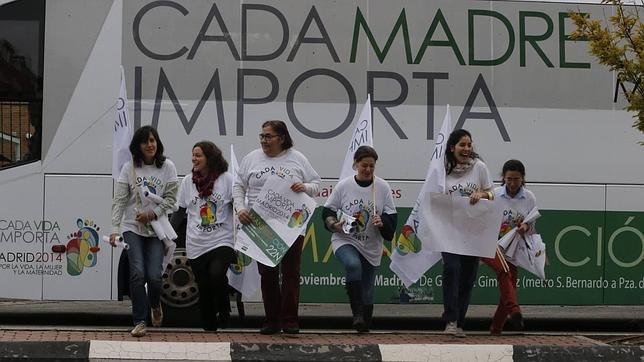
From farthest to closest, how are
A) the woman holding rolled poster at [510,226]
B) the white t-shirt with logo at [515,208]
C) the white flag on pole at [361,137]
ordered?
the white t-shirt with logo at [515,208]
the woman holding rolled poster at [510,226]
the white flag on pole at [361,137]

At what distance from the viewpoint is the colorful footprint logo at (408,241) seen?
10.4m

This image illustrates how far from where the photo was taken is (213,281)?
907 centimetres

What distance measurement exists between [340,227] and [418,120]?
2107 millimetres

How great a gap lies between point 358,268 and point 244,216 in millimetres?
1087

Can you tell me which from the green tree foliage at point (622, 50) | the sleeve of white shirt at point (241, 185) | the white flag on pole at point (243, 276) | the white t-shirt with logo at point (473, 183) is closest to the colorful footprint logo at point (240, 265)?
the white flag on pole at point (243, 276)

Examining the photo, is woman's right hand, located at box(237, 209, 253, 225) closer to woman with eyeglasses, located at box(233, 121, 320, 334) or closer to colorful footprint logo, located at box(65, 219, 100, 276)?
woman with eyeglasses, located at box(233, 121, 320, 334)

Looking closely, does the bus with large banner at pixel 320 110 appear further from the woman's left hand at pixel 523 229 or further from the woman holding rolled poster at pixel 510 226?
the woman's left hand at pixel 523 229

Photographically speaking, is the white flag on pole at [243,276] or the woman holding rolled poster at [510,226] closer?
the woman holding rolled poster at [510,226]

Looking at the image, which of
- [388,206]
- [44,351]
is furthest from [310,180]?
[44,351]

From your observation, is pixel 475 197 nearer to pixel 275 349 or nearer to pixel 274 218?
pixel 274 218

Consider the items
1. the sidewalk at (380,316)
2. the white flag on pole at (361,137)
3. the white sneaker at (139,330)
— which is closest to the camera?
the white sneaker at (139,330)

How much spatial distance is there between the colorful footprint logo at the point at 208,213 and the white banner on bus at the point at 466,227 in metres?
1.86

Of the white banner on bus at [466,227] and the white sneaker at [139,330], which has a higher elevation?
the white banner on bus at [466,227]

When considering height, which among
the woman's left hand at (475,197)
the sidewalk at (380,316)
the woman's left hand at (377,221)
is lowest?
the sidewalk at (380,316)
